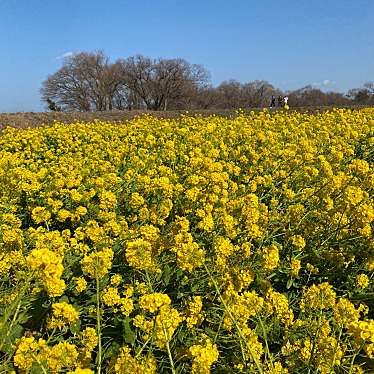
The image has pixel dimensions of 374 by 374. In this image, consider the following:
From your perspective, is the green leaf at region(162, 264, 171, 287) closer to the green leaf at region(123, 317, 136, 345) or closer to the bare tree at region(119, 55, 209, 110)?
the green leaf at region(123, 317, 136, 345)

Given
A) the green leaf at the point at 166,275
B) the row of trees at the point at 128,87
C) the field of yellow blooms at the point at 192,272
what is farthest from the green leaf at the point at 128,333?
the row of trees at the point at 128,87

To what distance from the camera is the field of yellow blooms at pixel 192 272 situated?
2.07 metres

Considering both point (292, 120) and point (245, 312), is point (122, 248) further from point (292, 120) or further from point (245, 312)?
point (292, 120)

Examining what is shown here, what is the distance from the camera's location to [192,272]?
9.12 ft

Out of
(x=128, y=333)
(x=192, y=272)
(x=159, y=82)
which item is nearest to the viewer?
(x=128, y=333)

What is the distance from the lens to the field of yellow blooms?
81.5 inches

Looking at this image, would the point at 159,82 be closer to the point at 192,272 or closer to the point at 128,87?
the point at 128,87

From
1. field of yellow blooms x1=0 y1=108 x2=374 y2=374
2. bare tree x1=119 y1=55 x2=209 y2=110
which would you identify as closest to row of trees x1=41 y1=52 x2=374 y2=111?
bare tree x1=119 y1=55 x2=209 y2=110

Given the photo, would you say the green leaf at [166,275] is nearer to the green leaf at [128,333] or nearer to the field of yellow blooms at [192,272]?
the field of yellow blooms at [192,272]

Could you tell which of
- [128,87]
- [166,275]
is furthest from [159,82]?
[166,275]

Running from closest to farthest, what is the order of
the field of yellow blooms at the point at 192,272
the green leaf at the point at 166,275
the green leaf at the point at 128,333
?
the field of yellow blooms at the point at 192,272 → the green leaf at the point at 128,333 → the green leaf at the point at 166,275

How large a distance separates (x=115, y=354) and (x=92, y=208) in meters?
1.75

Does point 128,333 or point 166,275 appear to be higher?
point 166,275

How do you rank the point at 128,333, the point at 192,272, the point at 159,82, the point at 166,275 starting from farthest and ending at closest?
the point at 159,82, the point at 166,275, the point at 192,272, the point at 128,333
